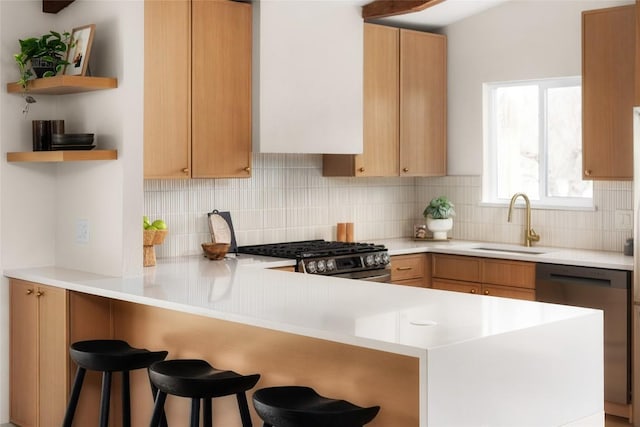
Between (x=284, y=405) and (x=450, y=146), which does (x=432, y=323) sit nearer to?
(x=284, y=405)

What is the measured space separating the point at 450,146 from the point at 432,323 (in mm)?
3845

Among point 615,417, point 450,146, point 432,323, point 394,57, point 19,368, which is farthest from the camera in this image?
point 450,146

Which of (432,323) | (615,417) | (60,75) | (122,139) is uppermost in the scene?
(60,75)

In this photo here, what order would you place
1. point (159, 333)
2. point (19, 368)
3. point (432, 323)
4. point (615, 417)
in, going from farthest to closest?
point (615, 417), point (19, 368), point (159, 333), point (432, 323)

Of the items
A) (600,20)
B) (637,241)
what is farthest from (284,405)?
(600,20)

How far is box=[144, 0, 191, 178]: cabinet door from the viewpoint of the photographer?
15.4 ft

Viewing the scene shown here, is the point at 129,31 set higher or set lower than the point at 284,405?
higher

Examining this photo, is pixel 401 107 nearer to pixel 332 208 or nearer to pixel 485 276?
pixel 332 208

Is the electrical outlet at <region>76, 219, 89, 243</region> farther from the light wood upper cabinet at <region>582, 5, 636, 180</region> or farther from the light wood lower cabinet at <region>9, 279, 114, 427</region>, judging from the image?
the light wood upper cabinet at <region>582, 5, 636, 180</region>

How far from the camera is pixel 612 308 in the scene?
4.88 meters

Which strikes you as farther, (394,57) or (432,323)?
(394,57)

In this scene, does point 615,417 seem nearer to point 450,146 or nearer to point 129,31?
point 450,146

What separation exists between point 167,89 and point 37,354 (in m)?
1.61

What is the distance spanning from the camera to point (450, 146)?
6.49 m
